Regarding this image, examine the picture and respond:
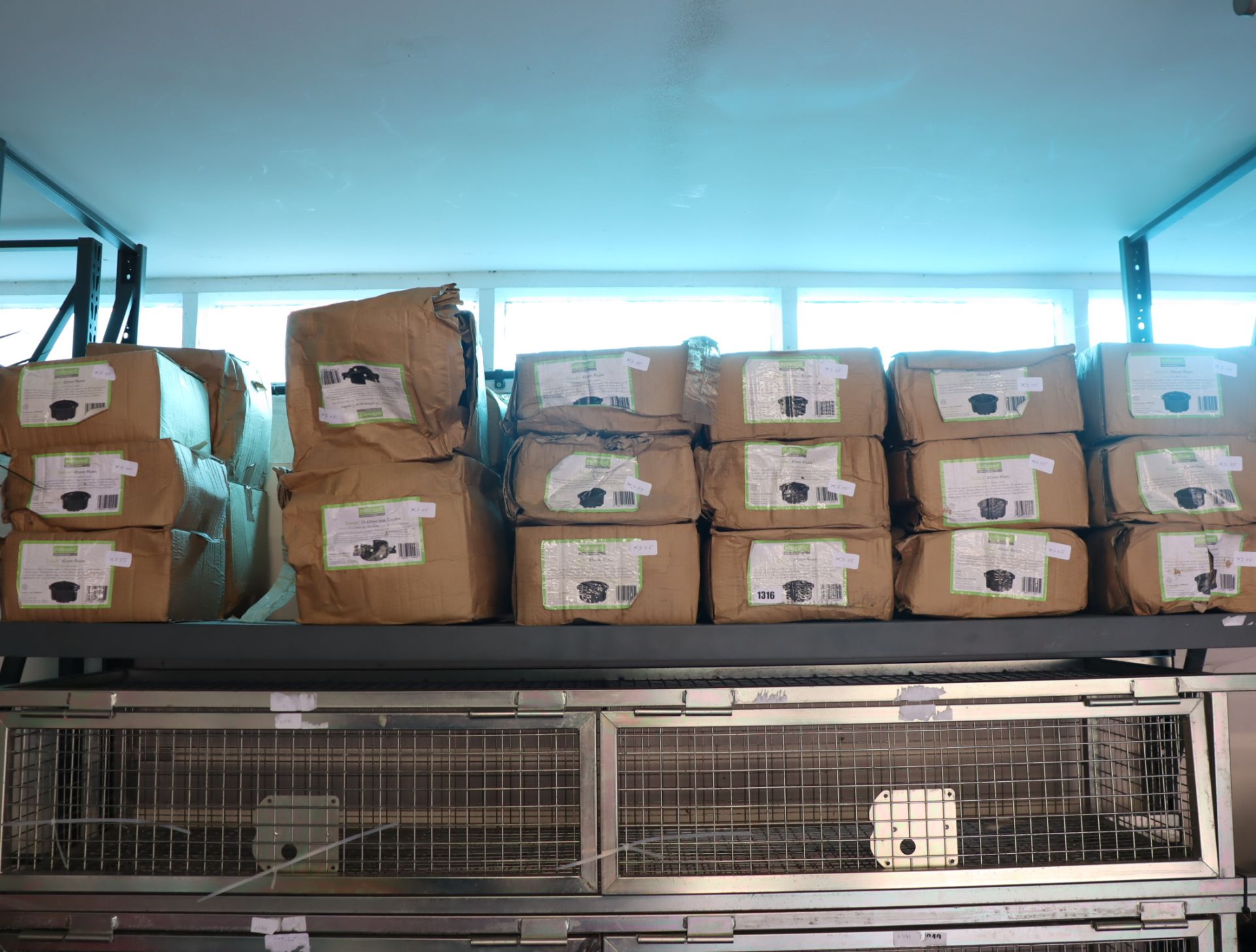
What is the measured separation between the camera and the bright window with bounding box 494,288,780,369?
3613 millimetres

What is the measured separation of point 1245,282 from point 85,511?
4.59 meters

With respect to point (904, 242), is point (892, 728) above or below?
below

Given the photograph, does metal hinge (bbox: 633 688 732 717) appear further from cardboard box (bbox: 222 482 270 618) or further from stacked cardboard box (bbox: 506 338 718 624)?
cardboard box (bbox: 222 482 270 618)

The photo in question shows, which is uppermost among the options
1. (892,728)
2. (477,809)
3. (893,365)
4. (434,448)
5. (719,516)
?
(893,365)

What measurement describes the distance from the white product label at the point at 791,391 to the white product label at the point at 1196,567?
2.18 feet

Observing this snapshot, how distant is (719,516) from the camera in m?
1.45

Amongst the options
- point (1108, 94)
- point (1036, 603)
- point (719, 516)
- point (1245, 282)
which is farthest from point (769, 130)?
point (1245, 282)

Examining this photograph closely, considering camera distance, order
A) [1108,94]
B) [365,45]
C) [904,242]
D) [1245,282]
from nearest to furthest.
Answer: [365,45] < [1108,94] < [904,242] < [1245,282]

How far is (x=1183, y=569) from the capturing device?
4.73ft

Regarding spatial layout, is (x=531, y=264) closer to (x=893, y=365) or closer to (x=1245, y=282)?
(x=893, y=365)

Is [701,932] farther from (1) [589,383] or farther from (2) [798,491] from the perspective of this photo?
(1) [589,383]

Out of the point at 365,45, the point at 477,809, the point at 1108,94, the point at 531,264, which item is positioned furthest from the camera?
the point at 531,264

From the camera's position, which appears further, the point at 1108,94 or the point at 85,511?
the point at 1108,94

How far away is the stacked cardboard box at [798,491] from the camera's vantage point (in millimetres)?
1430
